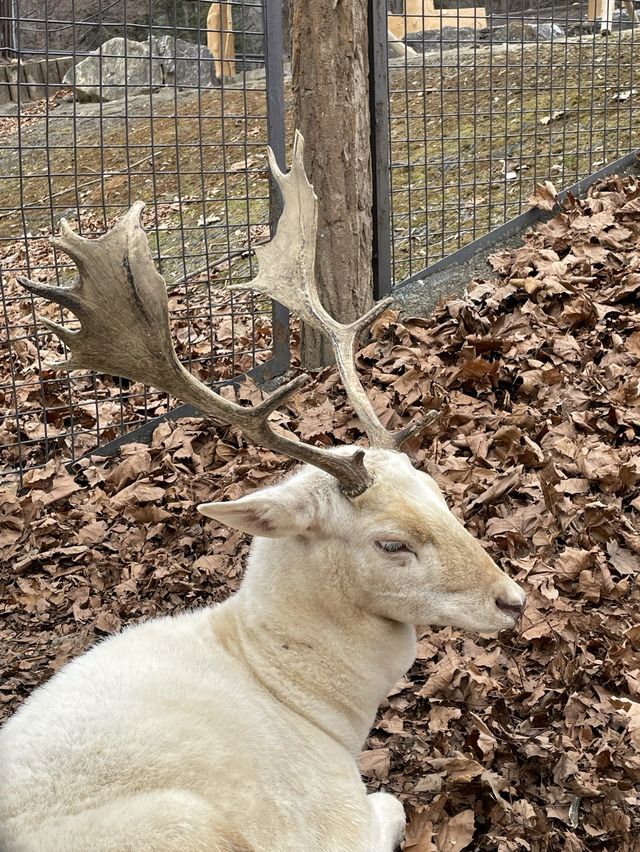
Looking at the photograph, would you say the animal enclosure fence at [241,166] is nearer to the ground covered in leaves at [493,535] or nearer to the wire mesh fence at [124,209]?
the wire mesh fence at [124,209]

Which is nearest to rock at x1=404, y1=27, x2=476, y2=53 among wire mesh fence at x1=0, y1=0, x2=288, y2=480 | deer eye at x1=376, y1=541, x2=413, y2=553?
wire mesh fence at x1=0, y1=0, x2=288, y2=480

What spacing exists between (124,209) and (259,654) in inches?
237

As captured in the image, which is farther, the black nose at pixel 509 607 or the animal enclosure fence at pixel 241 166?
the animal enclosure fence at pixel 241 166

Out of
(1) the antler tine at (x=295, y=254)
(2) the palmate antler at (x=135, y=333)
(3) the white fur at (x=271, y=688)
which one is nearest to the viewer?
(3) the white fur at (x=271, y=688)

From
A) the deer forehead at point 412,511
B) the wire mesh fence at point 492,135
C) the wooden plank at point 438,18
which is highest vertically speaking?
the wooden plank at point 438,18

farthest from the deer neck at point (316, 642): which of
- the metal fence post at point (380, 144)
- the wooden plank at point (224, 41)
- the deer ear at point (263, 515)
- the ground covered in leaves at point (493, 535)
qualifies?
the metal fence post at point (380, 144)

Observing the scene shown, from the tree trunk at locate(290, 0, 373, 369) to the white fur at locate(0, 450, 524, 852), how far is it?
113 inches

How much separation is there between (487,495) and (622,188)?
378 centimetres

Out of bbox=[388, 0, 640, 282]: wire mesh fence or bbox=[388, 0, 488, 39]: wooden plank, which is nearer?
bbox=[388, 0, 488, 39]: wooden plank

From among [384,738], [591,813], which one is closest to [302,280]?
[384,738]

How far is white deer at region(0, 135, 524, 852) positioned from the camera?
9.68 ft

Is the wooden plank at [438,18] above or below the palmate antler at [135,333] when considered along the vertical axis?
above

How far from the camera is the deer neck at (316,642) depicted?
11.3 ft

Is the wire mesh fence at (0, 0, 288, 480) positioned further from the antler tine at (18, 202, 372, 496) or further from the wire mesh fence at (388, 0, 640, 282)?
the antler tine at (18, 202, 372, 496)
